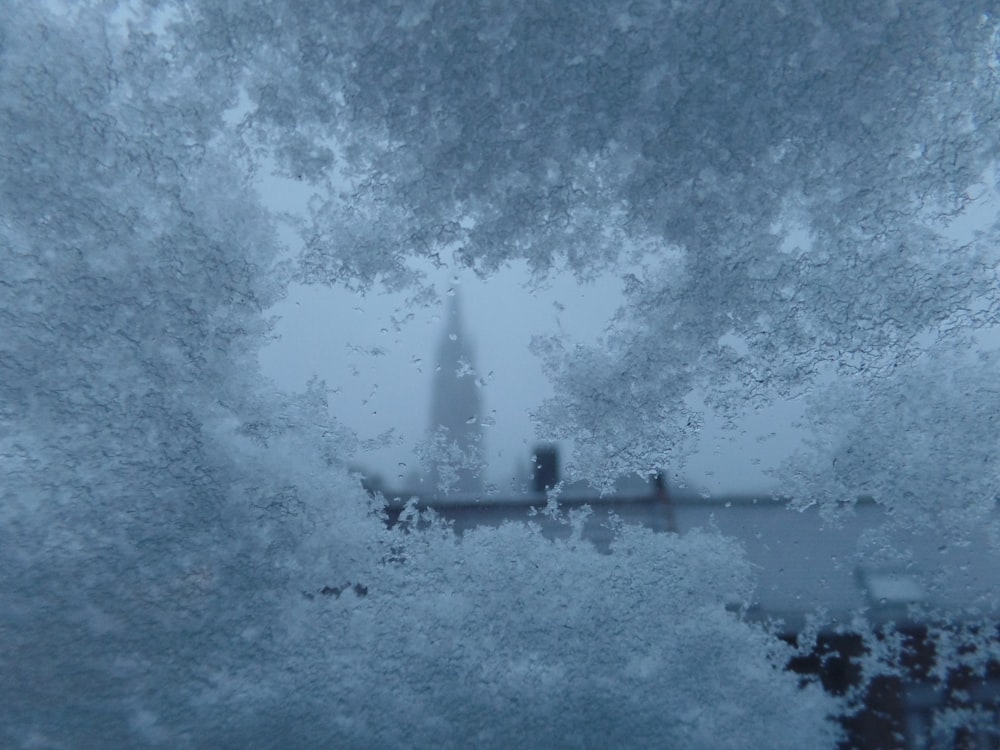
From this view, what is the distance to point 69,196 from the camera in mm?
875

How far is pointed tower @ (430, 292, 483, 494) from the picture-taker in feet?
3.01

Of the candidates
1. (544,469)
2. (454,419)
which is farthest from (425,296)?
(544,469)

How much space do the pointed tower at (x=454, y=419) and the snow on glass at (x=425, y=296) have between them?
0.07 meters

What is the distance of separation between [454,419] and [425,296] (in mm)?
181

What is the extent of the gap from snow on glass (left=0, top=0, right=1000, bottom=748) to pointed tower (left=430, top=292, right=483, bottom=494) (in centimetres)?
7

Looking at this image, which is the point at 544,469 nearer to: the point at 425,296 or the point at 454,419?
the point at 454,419

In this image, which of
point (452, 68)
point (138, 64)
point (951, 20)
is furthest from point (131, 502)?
point (951, 20)

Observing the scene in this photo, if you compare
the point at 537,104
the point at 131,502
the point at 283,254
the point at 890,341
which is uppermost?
the point at 537,104

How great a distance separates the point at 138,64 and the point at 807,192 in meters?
0.93

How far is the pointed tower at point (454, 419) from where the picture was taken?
3.01 feet

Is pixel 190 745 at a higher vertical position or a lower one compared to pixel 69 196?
lower

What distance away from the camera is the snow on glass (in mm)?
871

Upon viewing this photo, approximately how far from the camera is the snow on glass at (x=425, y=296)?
34.3 inches

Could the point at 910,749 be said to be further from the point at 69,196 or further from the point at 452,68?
the point at 69,196
